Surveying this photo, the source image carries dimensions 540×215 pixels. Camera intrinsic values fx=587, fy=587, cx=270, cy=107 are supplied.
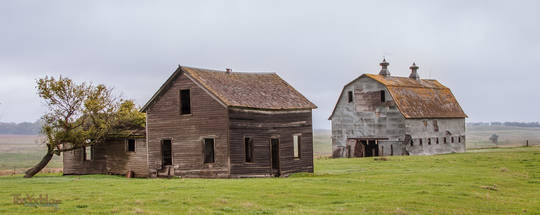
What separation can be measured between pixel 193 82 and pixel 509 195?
17648 mm

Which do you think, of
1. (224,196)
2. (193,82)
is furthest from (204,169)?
(224,196)

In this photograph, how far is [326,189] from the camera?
24.0 metres

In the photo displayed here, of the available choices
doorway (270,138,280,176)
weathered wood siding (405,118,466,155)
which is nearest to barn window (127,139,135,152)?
doorway (270,138,280,176)

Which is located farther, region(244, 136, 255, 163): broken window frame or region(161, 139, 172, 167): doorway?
region(161, 139, 172, 167): doorway

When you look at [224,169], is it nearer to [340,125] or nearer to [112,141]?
[112,141]

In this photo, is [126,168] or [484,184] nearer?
[484,184]

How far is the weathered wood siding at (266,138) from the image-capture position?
32406 mm

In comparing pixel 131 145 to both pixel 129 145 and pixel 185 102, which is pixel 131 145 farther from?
pixel 185 102

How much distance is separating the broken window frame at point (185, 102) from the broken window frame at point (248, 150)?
3738 millimetres

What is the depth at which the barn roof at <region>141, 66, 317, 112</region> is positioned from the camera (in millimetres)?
32969

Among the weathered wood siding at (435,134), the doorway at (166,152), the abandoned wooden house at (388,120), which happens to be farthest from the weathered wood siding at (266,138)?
the weathered wood siding at (435,134)

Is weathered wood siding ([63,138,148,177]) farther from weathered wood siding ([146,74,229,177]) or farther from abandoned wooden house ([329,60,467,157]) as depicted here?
abandoned wooden house ([329,60,467,157])

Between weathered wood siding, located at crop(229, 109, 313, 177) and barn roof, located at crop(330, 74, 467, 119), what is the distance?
19.5m

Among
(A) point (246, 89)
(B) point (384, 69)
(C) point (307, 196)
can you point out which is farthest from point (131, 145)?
(B) point (384, 69)
